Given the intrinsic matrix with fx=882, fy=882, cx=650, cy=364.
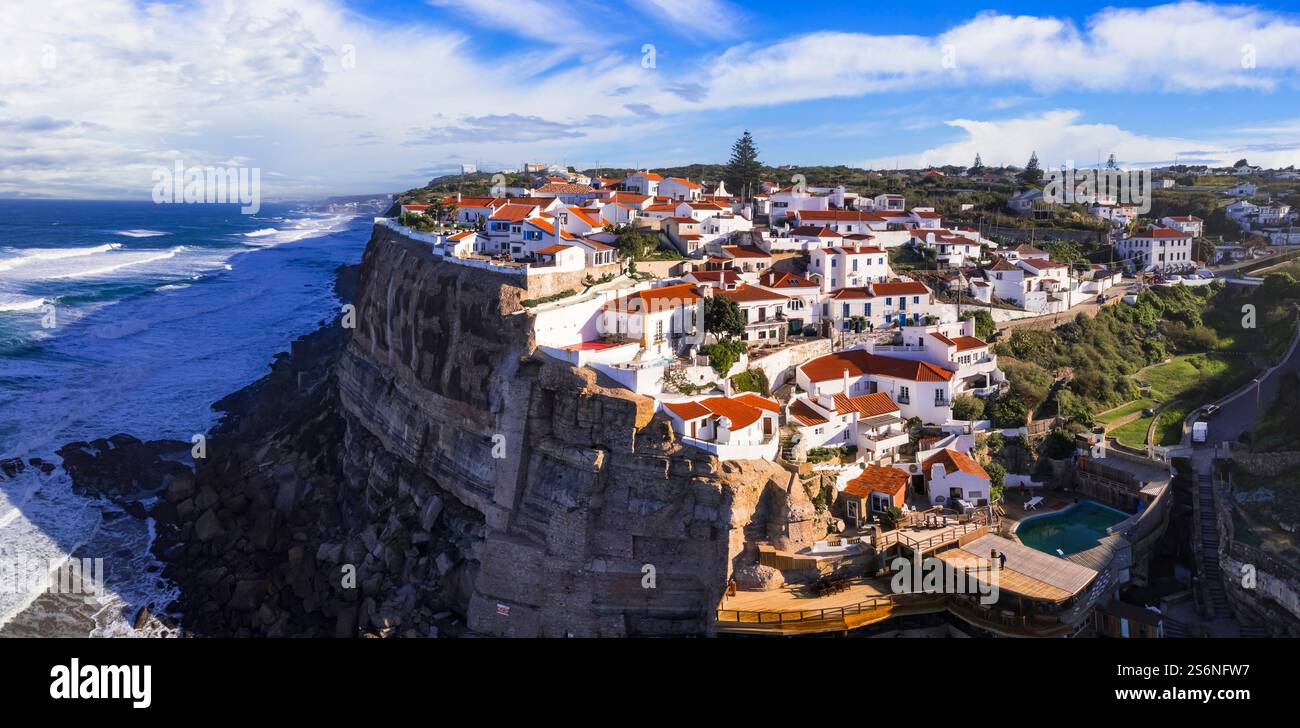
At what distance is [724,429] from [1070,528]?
10857 millimetres

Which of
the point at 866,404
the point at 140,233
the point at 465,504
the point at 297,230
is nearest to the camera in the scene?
the point at 465,504

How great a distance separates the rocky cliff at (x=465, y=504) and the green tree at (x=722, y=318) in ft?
20.3

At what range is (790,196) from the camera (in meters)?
48.5

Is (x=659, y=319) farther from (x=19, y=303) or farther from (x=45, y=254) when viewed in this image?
(x=45, y=254)

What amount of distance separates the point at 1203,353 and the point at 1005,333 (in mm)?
9888

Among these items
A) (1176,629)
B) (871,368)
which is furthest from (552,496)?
(1176,629)

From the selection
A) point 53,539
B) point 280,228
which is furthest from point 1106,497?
point 280,228

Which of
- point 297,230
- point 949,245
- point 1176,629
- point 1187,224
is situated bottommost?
point 1176,629

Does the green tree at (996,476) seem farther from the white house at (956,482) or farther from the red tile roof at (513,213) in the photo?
the red tile roof at (513,213)

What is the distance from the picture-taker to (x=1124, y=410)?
32.0 metres

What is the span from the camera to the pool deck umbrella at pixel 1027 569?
19.4 meters

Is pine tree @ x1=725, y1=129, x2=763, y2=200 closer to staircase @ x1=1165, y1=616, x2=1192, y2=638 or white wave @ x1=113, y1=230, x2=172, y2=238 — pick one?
staircase @ x1=1165, y1=616, x2=1192, y2=638

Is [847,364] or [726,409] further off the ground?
[847,364]

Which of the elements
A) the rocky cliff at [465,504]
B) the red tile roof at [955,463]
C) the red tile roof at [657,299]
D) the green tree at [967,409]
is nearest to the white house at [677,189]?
the rocky cliff at [465,504]
